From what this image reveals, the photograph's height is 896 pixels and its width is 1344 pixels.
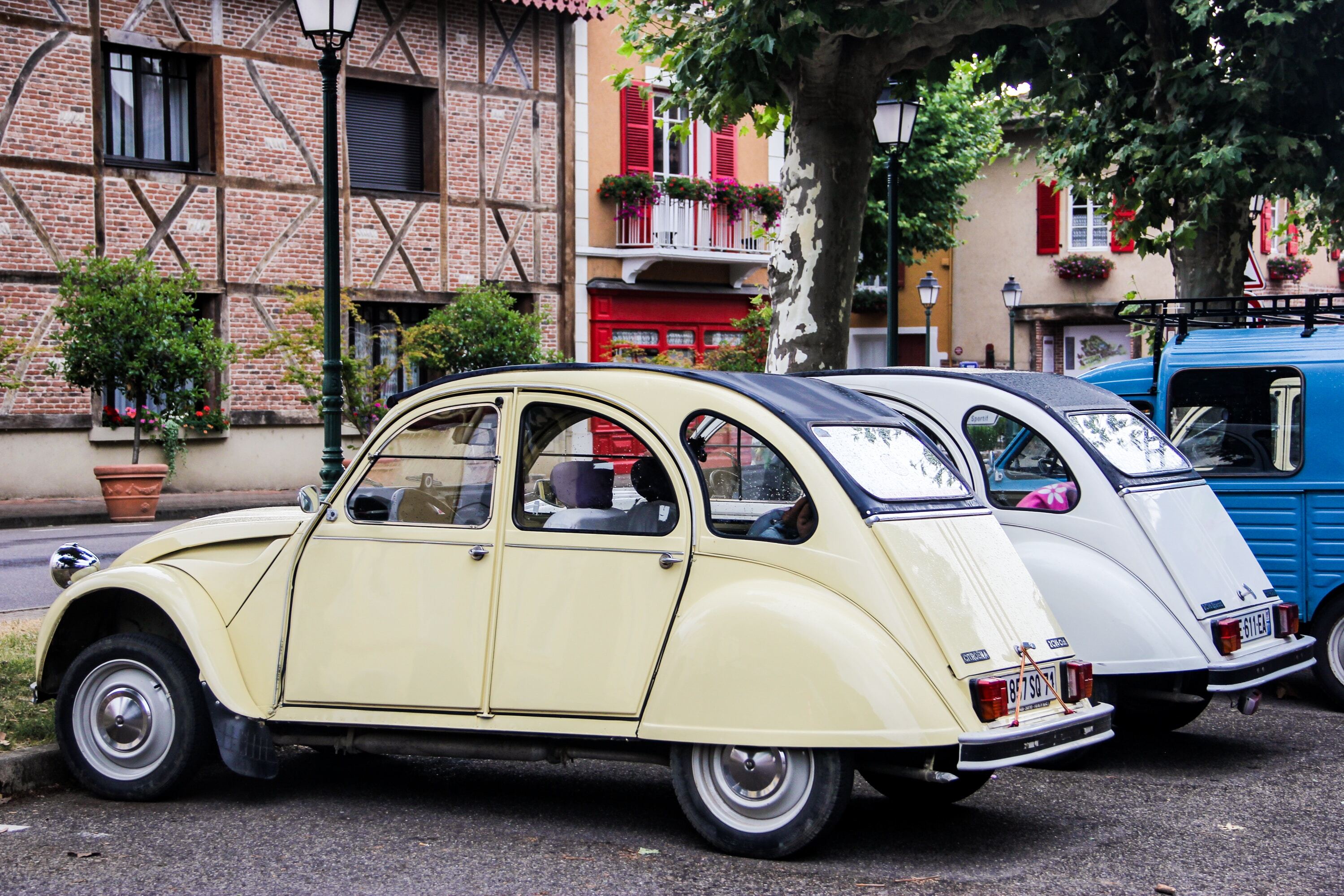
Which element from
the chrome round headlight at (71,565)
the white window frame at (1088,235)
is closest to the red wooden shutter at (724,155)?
the white window frame at (1088,235)

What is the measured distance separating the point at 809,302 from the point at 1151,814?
20.1ft

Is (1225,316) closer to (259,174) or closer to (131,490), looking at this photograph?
(131,490)

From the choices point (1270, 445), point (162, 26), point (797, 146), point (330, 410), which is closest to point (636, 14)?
point (797, 146)

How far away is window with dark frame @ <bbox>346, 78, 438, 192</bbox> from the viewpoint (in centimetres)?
2362

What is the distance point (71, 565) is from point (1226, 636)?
5237mm

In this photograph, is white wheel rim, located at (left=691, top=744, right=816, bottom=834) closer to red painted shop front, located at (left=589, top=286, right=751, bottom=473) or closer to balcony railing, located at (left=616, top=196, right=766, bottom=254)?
red painted shop front, located at (left=589, top=286, right=751, bottom=473)

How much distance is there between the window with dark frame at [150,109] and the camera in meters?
21.2

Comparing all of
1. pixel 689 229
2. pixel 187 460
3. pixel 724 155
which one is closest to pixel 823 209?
pixel 187 460

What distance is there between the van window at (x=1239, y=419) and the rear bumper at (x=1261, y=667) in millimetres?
1665

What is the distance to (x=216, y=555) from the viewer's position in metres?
6.16

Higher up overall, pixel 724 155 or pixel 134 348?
pixel 724 155

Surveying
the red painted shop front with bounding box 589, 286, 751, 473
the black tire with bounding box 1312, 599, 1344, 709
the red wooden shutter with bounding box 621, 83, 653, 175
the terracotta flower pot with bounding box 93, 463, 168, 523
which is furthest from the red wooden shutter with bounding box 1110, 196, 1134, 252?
the terracotta flower pot with bounding box 93, 463, 168, 523

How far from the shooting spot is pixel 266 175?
2245 centimetres

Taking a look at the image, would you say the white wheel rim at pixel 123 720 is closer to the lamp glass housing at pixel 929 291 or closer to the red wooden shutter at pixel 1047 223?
the lamp glass housing at pixel 929 291
